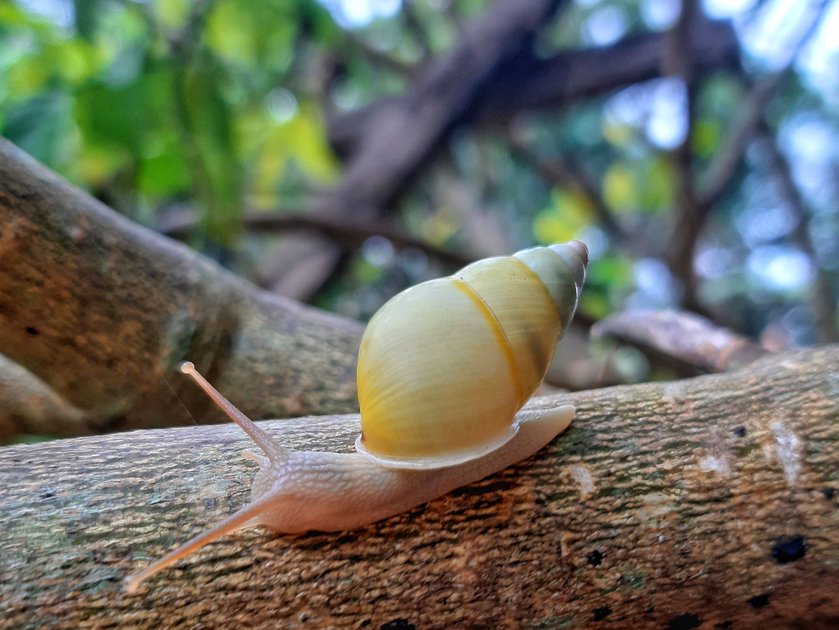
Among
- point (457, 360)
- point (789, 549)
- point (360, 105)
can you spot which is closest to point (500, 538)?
point (457, 360)

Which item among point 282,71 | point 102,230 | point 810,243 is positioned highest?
point 282,71

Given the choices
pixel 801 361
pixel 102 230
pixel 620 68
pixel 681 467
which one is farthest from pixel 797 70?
pixel 102 230

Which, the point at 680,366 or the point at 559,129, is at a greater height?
the point at 559,129

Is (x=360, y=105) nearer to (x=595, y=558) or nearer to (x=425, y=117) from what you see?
(x=425, y=117)

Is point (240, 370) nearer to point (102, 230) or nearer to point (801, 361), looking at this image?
point (102, 230)

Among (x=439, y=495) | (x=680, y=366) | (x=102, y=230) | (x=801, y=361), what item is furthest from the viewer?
(x=680, y=366)

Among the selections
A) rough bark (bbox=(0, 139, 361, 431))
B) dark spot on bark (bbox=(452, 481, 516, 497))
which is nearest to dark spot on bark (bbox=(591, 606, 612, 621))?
dark spot on bark (bbox=(452, 481, 516, 497))

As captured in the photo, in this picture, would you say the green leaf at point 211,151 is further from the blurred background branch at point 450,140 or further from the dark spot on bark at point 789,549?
the dark spot on bark at point 789,549
